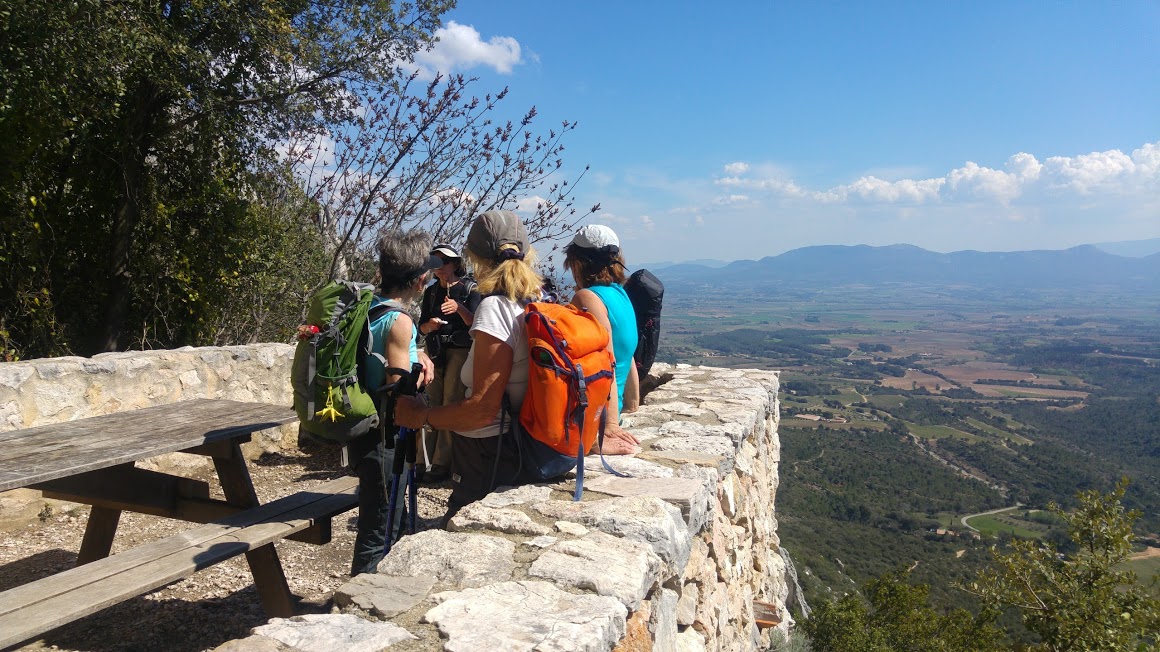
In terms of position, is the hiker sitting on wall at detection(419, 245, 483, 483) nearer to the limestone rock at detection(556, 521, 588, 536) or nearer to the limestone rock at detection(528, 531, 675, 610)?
the limestone rock at detection(556, 521, 588, 536)

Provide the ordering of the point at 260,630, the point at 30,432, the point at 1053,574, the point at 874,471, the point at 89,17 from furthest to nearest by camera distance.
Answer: the point at 874,471
the point at 1053,574
the point at 89,17
the point at 30,432
the point at 260,630

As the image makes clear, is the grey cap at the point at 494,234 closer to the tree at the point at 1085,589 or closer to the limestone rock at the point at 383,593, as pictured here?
the limestone rock at the point at 383,593

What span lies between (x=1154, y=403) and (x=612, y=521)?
3594 inches

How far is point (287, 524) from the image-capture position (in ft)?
8.44

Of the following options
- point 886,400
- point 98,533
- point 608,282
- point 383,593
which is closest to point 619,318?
point 608,282

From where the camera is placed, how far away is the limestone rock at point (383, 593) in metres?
1.73

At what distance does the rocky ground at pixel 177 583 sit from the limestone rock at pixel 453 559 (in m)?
1.17

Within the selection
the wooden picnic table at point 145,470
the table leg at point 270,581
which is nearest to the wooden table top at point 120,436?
the wooden picnic table at point 145,470

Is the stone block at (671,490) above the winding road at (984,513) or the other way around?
above

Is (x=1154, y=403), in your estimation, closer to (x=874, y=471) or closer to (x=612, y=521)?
(x=874, y=471)

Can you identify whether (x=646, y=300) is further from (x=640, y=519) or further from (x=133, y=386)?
(x=133, y=386)

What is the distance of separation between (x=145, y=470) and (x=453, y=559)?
172 cm

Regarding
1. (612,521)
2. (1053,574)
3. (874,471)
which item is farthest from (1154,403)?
(612,521)

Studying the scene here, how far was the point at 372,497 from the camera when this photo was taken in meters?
2.64
